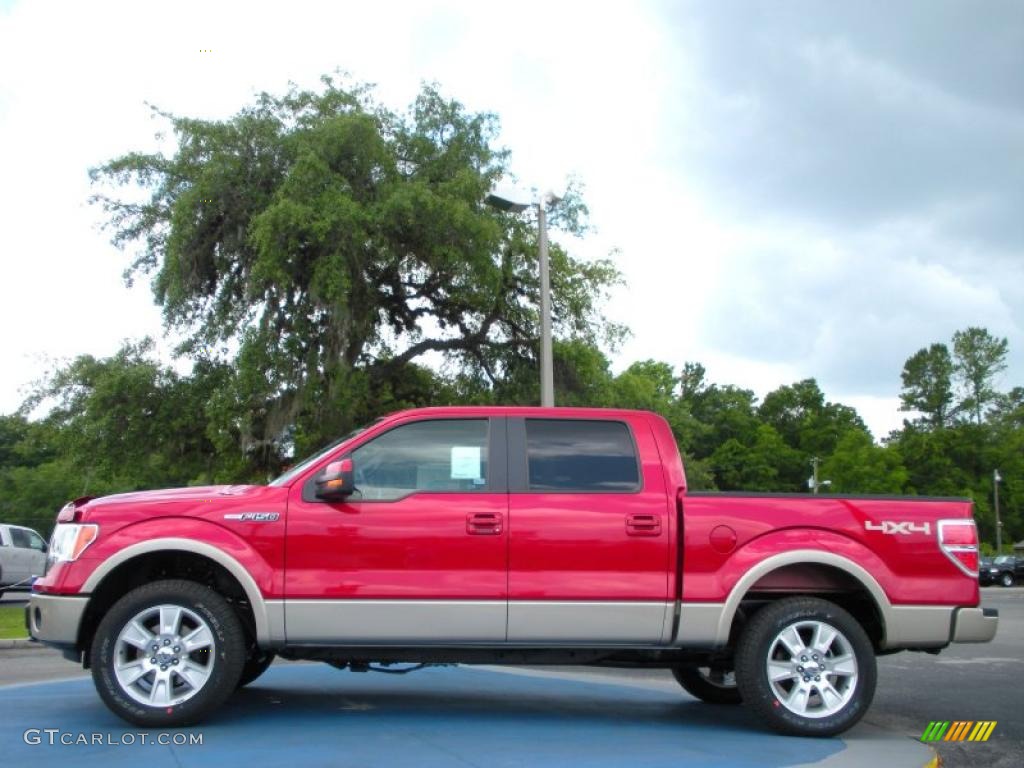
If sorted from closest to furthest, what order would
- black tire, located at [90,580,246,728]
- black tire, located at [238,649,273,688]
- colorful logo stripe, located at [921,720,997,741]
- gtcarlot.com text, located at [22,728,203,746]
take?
1. gtcarlot.com text, located at [22,728,203,746]
2. black tire, located at [90,580,246,728]
3. colorful logo stripe, located at [921,720,997,741]
4. black tire, located at [238,649,273,688]

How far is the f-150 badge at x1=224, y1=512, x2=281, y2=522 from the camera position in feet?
19.9

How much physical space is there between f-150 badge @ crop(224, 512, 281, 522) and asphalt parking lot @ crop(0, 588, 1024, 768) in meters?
1.20

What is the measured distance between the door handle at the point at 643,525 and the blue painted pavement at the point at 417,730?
1.18m

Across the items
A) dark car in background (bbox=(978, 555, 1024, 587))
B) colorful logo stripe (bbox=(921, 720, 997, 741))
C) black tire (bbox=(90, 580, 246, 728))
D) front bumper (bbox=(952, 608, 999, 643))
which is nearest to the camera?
black tire (bbox=(90, 580, 246, 728))

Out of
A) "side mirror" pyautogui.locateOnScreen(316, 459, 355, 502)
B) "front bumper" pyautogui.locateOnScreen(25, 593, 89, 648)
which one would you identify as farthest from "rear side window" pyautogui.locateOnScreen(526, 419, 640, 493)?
"front bumper" pyautogui.locateOnScreen(25, 593, 89, 648)

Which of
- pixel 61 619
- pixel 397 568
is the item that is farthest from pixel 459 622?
pixel 61 619

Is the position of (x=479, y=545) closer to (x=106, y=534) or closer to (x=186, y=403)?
(x=106, y=534)

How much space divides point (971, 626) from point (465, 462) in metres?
3.20

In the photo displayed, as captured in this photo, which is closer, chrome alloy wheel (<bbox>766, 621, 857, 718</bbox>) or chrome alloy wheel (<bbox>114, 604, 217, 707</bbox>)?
chrome alloy wheel (<bbox>114, 604, 217, 707</bbox>)

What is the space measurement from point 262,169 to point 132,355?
5.23 meters

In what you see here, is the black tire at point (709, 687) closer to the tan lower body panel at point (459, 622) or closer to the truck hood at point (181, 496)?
the tan lower body panel at point (459, 622)

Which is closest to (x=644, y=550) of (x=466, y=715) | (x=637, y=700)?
(x=466, y=715)

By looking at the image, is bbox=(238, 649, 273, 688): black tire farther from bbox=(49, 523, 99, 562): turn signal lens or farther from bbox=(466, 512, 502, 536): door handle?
bbox=(466, 512, 502, 536): door handle

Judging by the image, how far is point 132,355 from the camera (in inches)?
878
